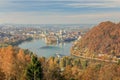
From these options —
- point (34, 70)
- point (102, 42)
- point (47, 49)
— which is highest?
point (34, 70)

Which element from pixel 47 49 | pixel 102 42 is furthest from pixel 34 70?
pixel 47 49

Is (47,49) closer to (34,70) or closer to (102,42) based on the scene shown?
(102,42)

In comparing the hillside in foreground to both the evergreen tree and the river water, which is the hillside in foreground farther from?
the evergreen tree

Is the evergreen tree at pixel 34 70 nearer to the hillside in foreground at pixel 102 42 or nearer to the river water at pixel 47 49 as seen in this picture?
the river water at pixel 47 49

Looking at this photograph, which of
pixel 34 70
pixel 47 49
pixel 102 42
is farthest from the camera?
pixel 47 49

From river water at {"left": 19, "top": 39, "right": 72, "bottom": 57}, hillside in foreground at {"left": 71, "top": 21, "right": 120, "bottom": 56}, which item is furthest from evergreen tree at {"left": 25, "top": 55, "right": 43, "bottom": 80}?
hillside in foreground at {"left": 71, "top": 21, "right": 120, "bottom": 56}

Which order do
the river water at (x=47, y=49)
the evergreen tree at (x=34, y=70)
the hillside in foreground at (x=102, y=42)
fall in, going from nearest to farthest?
the evergreen tree at (x=34, y=70), the river water at (x=47, y=49), the hillside in foreground at (x=102, y=42)

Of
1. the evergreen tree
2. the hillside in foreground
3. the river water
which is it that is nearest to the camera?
the evergreen tree

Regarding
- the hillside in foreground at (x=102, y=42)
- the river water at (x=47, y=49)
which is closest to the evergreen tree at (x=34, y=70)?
the river water at (x=47, y=49)

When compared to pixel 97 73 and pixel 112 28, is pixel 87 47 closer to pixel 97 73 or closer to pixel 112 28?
pixel 112 28
